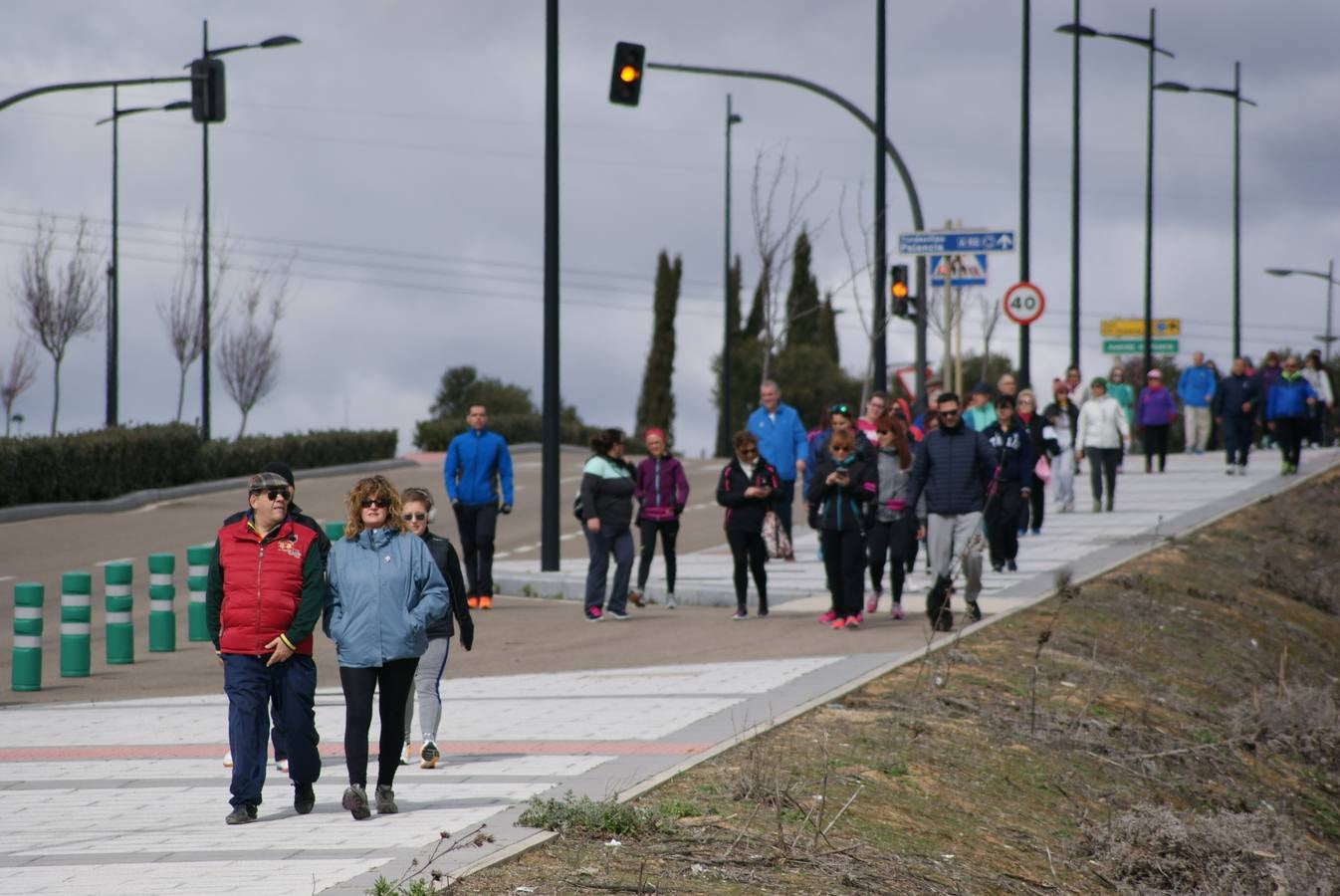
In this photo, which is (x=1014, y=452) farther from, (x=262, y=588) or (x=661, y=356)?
(x=661, y=356)

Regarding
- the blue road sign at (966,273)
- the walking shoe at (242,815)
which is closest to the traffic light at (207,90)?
the blue road sign at (966,273)

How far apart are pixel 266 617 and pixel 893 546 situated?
31.1 ft

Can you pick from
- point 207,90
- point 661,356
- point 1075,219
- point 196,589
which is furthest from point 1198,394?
point 661,356

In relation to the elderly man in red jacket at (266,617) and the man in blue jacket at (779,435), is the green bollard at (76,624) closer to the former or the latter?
the elderly man in red jacket at (266,617)

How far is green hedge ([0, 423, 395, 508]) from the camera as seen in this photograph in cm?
3120

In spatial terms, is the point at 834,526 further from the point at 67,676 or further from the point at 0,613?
the point at 0,613

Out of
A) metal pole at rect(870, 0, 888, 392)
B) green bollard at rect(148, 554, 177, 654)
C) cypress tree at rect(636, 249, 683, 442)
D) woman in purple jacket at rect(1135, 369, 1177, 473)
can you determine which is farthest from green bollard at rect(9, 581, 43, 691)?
cypress tree at rect(636, 249, 683, 442)

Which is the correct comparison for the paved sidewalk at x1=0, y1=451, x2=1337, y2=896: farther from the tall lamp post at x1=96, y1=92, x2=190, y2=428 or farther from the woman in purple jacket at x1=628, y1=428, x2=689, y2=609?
the tall lamp post at x1=96, y1=92, x2=190, y2=428

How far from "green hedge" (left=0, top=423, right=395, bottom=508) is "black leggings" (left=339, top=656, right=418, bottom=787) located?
23223 millimetres

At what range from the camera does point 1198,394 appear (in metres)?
39.8

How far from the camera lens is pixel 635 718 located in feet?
38.8

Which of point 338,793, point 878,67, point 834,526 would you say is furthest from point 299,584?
point 878,67

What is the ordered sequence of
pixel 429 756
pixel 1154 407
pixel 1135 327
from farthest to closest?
pixel 1135 327, pixel 1154 407, pixel 429 756

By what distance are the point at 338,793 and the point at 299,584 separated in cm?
122
